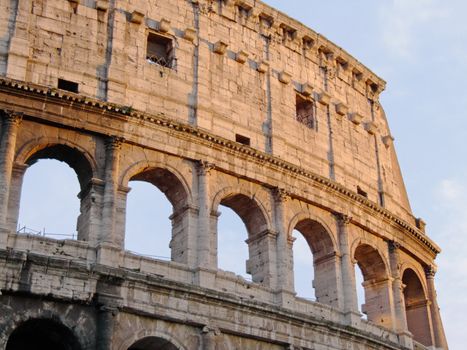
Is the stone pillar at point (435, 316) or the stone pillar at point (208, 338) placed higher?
the stone pillar at point (435, 316)

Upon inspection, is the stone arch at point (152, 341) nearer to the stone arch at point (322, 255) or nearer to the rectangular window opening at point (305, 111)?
the stone arch at point (322, 255)

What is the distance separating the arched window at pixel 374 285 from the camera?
26.9m

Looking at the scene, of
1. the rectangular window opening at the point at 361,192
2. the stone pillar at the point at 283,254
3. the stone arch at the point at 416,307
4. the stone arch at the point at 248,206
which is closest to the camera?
the stone pillar at the point at 283,254

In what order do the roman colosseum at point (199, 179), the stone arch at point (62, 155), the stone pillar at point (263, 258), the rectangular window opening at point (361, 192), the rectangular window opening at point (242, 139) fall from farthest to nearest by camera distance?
the rectangular window opening at point (361, 192) → the rectangular window opening at point (242, 139) → the stone pillar at point (263, 258) → the stone arch at point (62, 155) → the roman colosseum at point (199, 179)

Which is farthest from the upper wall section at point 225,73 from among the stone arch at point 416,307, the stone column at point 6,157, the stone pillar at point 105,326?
the stone pillar at point 105,326

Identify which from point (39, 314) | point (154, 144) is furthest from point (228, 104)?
point (39, 314)

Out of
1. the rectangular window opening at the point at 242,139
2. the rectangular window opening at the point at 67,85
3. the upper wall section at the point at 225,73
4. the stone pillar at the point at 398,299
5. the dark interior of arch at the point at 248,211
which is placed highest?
the upper wall section at the point at 225,73

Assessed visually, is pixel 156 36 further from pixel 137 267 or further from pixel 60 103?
pixel 137 267

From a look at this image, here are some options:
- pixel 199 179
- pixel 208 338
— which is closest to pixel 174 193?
pixel 199 179

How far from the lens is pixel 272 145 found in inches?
1008

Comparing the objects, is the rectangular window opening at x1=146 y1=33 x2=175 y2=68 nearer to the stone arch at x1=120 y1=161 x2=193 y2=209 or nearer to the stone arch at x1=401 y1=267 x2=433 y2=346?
the stone arch at x1=120 y1=161 x2=193 y2=209

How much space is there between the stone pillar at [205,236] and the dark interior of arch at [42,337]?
3.65m

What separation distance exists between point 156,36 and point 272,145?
459cm

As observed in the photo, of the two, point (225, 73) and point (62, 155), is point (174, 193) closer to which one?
point (62, 155)
